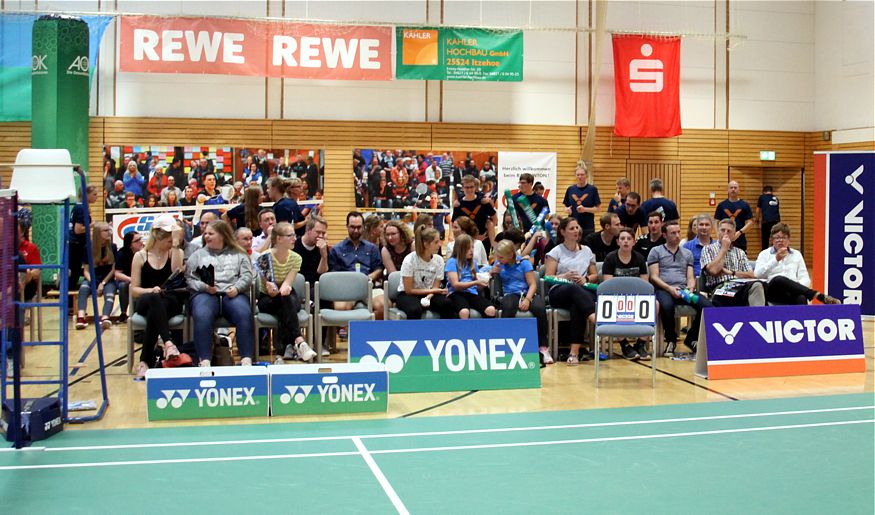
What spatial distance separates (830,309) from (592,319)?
93.6 inches

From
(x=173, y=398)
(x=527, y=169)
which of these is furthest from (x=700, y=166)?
(x=173, y=398)

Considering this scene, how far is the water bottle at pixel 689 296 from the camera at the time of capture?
9.53 metres

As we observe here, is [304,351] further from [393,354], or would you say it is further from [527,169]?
[527,169]

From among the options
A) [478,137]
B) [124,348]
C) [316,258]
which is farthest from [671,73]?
[124,348]

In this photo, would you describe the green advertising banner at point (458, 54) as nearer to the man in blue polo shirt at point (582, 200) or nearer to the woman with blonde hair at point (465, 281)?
the man in blue polo shirt at point (582, 200)

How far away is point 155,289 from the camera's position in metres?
8.36

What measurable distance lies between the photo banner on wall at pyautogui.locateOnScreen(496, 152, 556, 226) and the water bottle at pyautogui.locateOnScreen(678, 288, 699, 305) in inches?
304

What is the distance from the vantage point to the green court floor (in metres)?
4.83

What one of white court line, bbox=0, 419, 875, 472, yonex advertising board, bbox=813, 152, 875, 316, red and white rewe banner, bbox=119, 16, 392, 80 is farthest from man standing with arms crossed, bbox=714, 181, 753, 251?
white court line, bbox=0, 419, 875, 472

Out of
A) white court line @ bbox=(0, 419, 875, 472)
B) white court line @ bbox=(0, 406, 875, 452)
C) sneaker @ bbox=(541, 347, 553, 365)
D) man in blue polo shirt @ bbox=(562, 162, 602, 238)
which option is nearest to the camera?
white court line @ bbox=(0, 419, 875, 472)

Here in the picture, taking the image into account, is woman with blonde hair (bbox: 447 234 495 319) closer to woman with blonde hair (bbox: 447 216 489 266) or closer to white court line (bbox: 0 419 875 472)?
woman with blonde hair (bbox: 447 216 489 266)

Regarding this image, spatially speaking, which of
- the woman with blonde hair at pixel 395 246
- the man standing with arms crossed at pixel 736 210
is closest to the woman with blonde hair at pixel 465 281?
the woman with blonde hair at pixel 395 246

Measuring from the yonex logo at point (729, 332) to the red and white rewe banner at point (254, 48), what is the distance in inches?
367

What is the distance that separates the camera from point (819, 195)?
486 inches
